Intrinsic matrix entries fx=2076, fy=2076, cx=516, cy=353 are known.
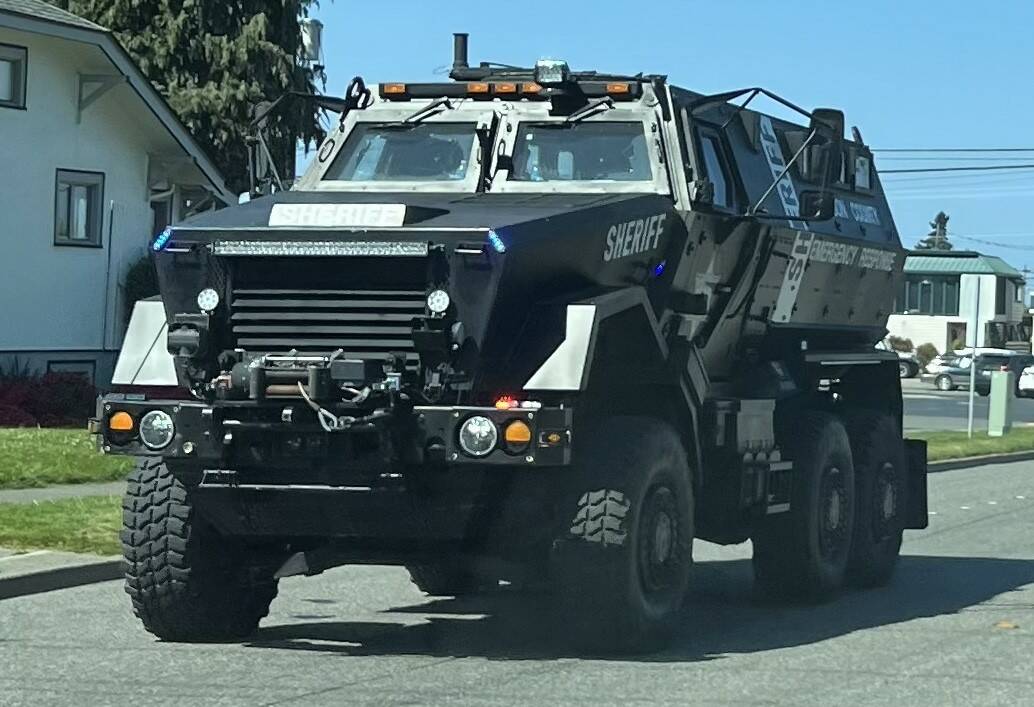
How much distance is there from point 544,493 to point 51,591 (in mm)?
4000

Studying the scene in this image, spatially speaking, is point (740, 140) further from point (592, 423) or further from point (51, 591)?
point (51, 591)

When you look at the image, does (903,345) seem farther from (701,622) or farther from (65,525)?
(701,622)

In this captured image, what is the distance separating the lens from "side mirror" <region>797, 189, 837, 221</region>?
38.0 feet

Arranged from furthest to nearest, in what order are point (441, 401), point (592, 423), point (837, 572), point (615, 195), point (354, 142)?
point (837, 572)
point (354, 142)
point (615, 195)
point (592, 423)
point (441, 401)

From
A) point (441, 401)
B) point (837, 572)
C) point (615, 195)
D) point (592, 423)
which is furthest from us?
point (837, 572)

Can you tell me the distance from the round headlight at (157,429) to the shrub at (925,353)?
80748mm

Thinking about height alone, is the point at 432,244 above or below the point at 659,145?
below

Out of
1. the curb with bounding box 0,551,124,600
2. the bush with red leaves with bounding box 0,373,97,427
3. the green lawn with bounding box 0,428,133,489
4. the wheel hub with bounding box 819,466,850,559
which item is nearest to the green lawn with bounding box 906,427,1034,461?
the bush with red leaves with bounding box 0,373,97,427

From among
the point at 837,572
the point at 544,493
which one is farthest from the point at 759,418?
the point at 544,493

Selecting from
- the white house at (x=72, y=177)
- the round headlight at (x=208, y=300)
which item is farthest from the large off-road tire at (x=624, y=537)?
the white house at (x=72, y=177)

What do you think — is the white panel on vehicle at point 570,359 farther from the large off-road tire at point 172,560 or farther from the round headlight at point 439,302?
the large off-road tire at point 172,560

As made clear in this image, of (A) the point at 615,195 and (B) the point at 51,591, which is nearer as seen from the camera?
(A) the point at 615,195

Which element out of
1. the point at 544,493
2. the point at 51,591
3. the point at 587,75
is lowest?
the point at 51,591

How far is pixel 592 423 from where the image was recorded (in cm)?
991
